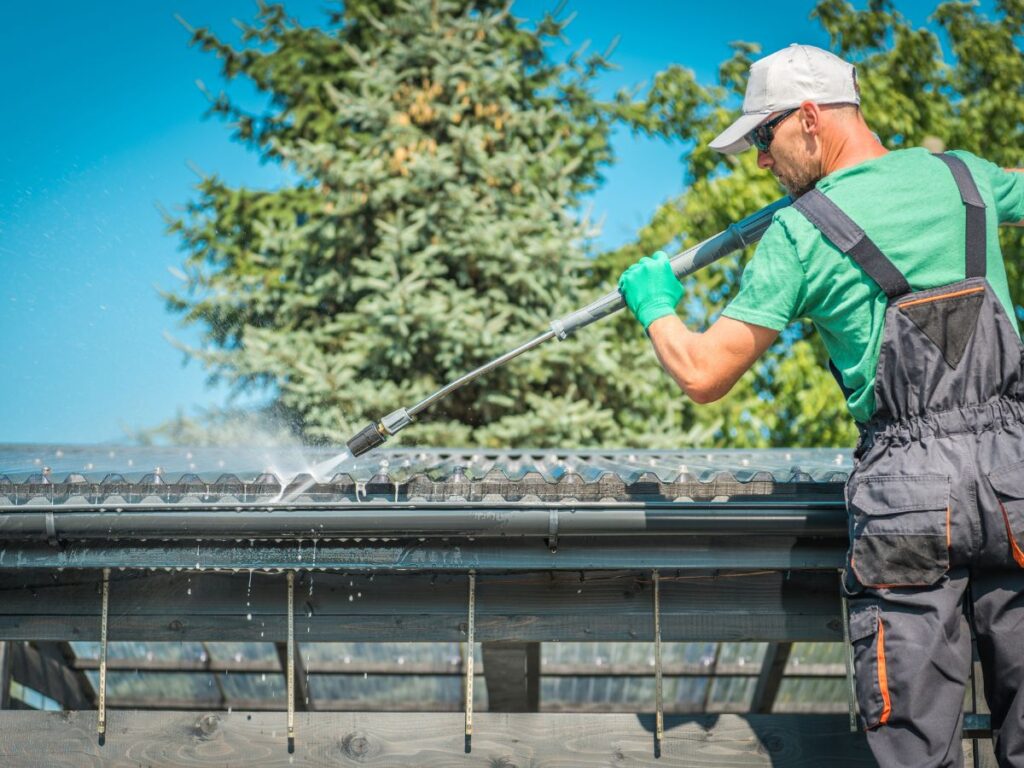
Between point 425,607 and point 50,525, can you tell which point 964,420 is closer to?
point 425,607

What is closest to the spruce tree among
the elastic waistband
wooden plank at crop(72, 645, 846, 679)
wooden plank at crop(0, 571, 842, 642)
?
wooden plank at crop(72, 645, 846, 679)

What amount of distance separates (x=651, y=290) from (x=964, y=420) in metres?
0.74

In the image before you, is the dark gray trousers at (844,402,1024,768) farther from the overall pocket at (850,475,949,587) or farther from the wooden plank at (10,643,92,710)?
the wooden plank at (10,643,92,710)

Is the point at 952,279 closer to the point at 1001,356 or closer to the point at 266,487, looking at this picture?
the point at 1001,356

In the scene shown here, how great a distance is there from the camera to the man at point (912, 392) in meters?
2.15

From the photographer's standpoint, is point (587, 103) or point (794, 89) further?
point (587, 103)

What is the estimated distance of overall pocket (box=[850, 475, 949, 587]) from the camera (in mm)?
2141

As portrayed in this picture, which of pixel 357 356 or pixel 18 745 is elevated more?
pixel 357 356

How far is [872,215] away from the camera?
2271mm

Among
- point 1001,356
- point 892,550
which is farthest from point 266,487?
point 1001,356

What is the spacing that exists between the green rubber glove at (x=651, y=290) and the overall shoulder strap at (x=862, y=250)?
41 cm

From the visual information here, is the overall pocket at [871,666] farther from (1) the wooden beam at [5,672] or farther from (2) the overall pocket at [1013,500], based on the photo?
(1) the wooden beam at [5,672]

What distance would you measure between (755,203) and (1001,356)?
10.0 metres

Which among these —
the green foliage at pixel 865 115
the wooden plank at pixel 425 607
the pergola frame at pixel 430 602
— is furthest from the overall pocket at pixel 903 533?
the green foliage at pixel 865 115
